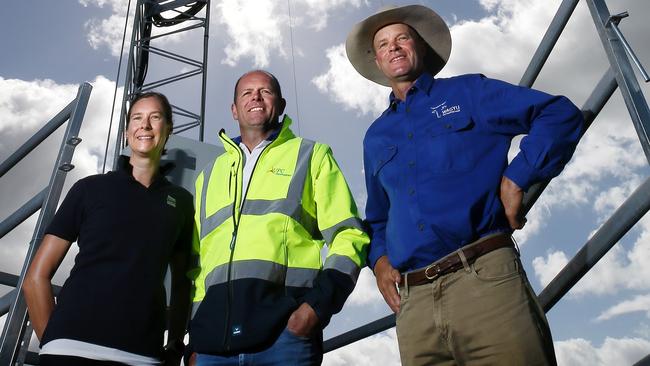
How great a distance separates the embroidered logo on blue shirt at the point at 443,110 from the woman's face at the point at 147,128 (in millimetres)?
1140

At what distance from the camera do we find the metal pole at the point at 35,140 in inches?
118

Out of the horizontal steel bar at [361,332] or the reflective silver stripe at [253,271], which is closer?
the reflective silver stripe at [253,271]

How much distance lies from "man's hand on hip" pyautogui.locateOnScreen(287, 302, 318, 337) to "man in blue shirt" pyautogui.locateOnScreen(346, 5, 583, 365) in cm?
30

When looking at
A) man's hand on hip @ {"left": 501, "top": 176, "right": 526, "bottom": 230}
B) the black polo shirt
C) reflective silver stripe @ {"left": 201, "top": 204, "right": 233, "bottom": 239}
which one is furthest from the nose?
man's hand on hip @ {"left": 501, "top": 176, "right": 526, "bottom": 230}

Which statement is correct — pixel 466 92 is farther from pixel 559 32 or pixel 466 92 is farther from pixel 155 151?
pixel 155 151

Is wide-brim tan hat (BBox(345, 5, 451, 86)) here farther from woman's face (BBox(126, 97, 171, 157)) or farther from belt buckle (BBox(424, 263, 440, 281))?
belt buckle (BBox(424, 263, 440, 281))

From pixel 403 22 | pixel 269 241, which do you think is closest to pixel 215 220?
pixel 269 241

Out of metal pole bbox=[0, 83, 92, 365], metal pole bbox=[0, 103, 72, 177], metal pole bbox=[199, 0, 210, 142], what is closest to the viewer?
metal pole bbox=[0, 83, 92, 365]

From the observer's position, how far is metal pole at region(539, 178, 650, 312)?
1578mm

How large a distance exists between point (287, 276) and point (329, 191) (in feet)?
1.26

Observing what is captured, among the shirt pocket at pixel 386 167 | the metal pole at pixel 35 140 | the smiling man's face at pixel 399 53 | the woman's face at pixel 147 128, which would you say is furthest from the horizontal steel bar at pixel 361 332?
the metal pole at pixel 35 140

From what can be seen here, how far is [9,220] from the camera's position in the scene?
2.75m

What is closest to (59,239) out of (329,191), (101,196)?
(101,196)

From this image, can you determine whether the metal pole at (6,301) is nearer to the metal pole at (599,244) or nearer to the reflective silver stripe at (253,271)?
the reflective silver stripe at (253,271)
